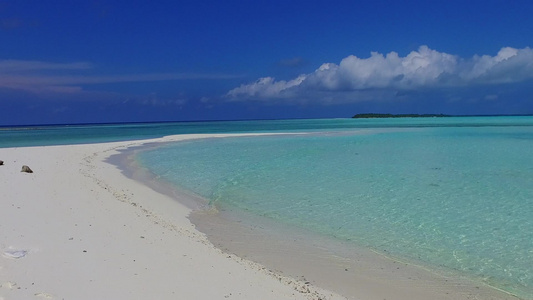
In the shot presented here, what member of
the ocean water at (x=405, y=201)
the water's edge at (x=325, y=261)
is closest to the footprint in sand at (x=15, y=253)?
the water's edge at (x=325, y=261)

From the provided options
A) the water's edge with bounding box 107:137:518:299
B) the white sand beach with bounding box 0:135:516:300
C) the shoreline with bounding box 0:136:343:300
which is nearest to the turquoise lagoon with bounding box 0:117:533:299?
the water's edge with bounding box 107:137:518:299

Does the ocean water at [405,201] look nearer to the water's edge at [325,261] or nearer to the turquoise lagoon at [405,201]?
the turquoise lagoon at [405,201]

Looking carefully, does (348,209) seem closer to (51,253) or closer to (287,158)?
(51,253)

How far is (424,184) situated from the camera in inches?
559

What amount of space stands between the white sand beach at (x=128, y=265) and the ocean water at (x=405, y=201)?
4.89ft

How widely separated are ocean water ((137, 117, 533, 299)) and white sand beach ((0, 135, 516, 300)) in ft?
4.89

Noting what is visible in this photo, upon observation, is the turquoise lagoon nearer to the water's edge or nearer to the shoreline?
the water's edge

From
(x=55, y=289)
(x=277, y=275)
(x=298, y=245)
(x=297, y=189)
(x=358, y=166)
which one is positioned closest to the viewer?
(x=55, y=289)

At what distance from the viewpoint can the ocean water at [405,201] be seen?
24.6 feet

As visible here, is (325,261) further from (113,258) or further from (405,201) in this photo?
(405,201)

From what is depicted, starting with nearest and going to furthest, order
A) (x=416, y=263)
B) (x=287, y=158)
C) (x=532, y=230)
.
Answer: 1. (x=416, y=263)
2. (x=532, y=230)
3. (x=287, y=158)

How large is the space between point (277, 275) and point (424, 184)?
30.8 feet

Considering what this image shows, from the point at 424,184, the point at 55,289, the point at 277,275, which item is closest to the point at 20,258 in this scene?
the point at 55,289

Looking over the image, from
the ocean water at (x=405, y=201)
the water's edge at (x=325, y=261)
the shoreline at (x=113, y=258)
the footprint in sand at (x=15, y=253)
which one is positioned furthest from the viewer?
the ocean water at (x=405, y=201)
